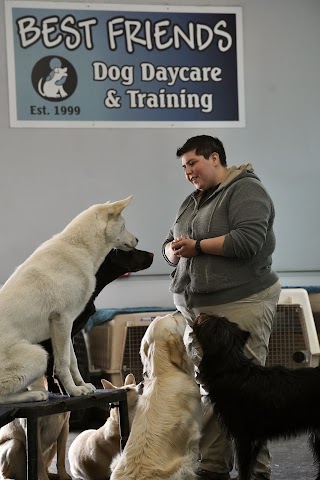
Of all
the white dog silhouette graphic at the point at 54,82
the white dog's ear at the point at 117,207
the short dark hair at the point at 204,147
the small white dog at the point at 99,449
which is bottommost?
the small white dog at the point at 99,449

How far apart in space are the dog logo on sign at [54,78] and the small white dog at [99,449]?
118 inches

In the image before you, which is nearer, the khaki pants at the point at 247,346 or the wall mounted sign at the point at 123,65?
the khaki pants at the point at 247,346

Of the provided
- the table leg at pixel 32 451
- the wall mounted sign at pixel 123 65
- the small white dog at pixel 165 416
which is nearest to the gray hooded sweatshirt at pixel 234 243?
the small white dog at pixel 165 416

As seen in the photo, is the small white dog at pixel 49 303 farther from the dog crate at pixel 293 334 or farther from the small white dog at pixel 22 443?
the dog crate at pixel 293 334

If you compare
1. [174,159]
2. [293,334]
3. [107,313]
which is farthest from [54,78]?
[293,334]

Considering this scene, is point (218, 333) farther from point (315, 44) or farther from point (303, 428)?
point (315, 44)

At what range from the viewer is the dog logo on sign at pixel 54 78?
641 centimetres

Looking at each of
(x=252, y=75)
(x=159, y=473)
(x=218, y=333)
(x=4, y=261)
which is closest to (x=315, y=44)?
(x=252, y=75)

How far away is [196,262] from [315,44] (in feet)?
11.8

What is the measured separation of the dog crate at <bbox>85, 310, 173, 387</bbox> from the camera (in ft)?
19.2

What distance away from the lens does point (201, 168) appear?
3.94 metres

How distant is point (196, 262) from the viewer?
A: 3891 mm

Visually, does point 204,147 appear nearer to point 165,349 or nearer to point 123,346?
point 165,349

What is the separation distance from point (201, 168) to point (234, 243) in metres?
0.45
